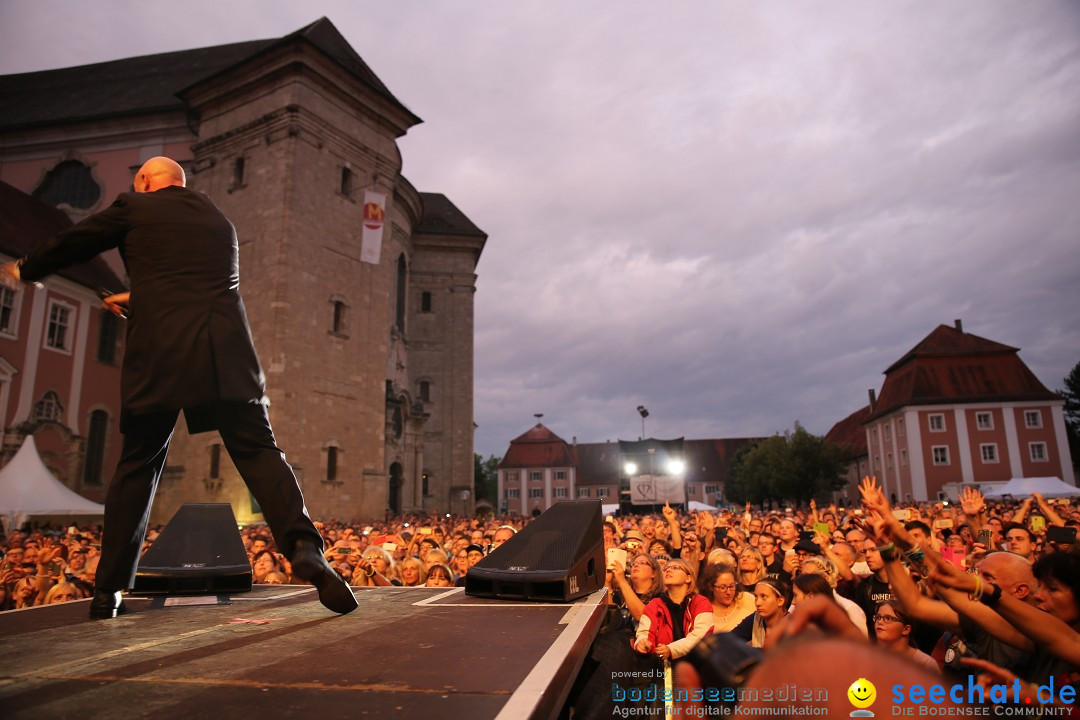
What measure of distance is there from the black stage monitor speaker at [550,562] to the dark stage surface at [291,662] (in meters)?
0.34

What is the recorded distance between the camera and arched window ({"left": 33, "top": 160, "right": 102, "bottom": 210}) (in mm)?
30922

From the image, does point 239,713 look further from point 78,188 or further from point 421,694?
point 78,188

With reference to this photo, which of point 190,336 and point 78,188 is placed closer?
point 190,336

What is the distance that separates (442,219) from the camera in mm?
42500

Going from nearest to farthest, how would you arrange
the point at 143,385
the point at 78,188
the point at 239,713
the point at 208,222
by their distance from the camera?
1. the point at 239,713
2. the point at 143,385
3. the point at 208,222
4. the point at 78,188

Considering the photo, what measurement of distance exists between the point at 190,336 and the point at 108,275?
102 feet

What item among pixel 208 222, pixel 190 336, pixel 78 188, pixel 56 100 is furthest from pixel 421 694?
pixel 56 100

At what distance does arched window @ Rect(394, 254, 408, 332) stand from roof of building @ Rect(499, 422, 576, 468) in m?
48.8

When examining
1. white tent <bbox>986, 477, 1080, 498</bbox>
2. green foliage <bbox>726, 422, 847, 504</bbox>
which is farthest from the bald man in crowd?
green foliage <bbox>726, 422, 847, 504</bbox>

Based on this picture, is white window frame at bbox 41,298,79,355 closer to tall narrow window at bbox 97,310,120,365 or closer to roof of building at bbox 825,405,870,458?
tall narrow window at bbox 97,310,120,365

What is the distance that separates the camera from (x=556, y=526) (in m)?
4.89

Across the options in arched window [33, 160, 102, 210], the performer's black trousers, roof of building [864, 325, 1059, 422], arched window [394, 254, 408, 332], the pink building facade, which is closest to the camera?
the performer's black trousers

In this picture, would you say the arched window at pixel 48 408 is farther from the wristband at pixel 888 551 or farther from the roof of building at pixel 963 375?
the roof of building at pixel 963 375

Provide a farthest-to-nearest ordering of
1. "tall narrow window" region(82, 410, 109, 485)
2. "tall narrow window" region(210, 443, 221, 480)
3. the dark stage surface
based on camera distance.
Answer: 1. "tall narrow window" region(82, 410, 109, 485)
2. "tall narrow window" region(210, 443, 221, 480)
3. the dark stage surface
